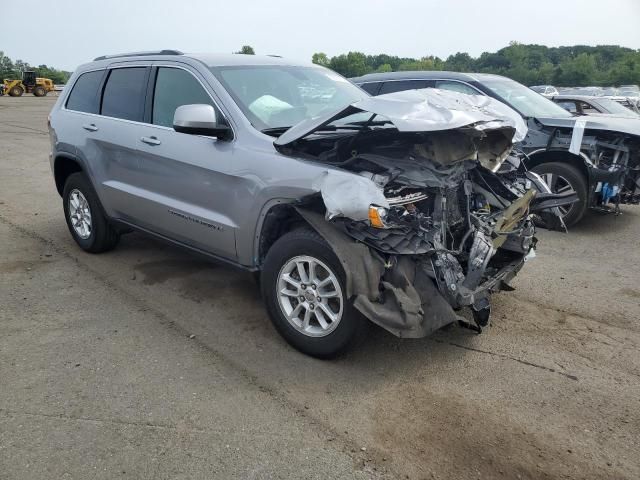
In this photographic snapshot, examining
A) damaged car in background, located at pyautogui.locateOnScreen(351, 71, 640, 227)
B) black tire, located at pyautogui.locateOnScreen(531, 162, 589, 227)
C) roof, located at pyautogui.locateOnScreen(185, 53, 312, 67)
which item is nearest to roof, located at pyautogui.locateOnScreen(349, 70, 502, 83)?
damaged car in background, located at pyautogui.locateOnScreen(351, 71, 640, 227)

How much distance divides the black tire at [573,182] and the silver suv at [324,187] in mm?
2583

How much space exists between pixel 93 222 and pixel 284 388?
3146 millimetres

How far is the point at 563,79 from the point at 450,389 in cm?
→ 9394

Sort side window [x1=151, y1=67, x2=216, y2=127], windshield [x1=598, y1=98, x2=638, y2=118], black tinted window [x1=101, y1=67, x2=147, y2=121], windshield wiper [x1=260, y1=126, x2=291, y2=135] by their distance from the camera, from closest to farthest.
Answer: windshield wiper [x1=260, y1=126, x2=291, y2=135] → side window [x1=151, y1=67, x2=216, y2=127] → black tinted window [x1=101, y1=67, x2=147, y2=121] → windshield [x1=598, y1=98, x2=638, y2=118]

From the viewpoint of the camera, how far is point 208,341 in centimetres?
376

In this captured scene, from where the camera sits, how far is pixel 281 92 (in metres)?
4.23

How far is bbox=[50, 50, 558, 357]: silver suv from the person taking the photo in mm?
3146

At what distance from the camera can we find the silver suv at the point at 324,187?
10.3 feet

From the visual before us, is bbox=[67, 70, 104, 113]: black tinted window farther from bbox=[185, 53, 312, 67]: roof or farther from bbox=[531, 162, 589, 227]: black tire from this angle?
bbox=[531, 162, 589, 227]: black tire

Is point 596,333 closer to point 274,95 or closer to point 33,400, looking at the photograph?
point 274,95

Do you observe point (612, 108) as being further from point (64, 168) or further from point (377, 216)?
point (64, 168)

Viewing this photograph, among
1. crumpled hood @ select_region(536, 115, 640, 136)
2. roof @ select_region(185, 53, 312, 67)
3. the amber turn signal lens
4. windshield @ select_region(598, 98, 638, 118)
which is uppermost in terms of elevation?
roof @ select_region(185, 53, 312, 67)

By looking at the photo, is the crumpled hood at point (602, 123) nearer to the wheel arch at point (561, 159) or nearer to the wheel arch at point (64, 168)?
the wheel arch at point (561, 159)

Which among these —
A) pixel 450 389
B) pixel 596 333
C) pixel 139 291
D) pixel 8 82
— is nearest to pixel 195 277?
pixel 139 291
